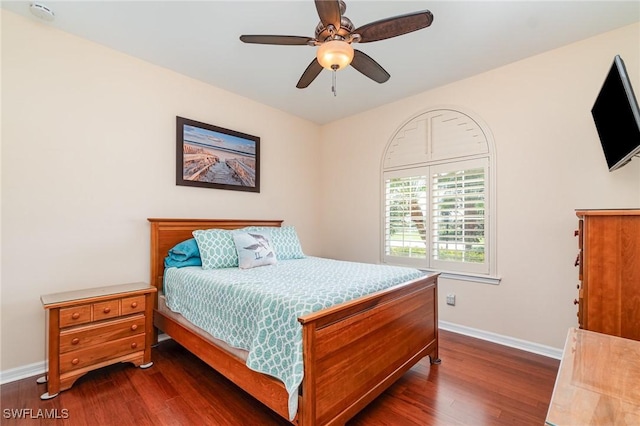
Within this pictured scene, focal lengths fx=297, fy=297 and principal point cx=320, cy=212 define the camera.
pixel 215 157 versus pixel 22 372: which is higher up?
pixel 215 157

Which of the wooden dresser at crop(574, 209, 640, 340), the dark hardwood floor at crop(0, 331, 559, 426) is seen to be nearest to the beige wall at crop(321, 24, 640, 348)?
the dark hardwood floor at crop(0, 331, 559, 426)

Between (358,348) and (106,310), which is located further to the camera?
(106,310)

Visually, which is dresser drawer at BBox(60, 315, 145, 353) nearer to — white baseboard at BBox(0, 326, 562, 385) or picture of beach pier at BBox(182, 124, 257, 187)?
white baseboard at BBox(0, 326, 562, 385)

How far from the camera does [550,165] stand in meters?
2.67

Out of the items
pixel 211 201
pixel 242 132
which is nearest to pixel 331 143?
pixel 242 132

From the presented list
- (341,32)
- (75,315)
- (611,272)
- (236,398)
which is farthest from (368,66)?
(75,315)

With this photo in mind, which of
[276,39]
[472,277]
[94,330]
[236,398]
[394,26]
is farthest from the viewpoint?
[472,277]

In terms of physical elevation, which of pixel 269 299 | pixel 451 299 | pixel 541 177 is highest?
pixel 541 177

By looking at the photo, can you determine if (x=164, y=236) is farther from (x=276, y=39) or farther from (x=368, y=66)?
(x=368, y=66)

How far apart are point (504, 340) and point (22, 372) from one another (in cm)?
410

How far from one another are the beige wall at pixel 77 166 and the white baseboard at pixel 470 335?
63 mm

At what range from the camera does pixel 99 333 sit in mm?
2213

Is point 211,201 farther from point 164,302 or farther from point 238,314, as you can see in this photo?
point 238,314

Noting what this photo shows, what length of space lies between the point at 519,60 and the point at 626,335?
95.6 inches
